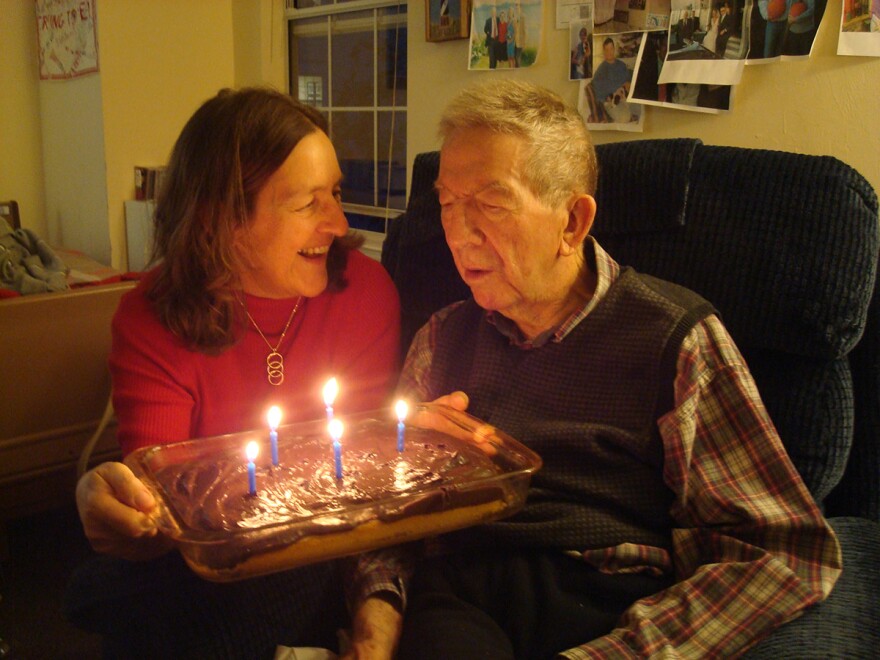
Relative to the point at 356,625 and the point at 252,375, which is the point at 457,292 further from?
the point at 356,625

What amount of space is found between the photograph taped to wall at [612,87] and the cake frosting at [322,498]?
127cm

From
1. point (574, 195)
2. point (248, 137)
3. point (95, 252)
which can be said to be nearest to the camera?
point (574, 195)

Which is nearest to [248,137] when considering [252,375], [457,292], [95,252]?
[252,375]

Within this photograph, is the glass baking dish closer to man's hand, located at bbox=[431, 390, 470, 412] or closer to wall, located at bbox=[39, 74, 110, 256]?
man's hand, located at bbox=[431, 390, 470, 412]

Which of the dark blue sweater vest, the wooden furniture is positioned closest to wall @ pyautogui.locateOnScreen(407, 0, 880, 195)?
the dark blue sweater vest

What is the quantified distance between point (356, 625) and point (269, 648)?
0.47 feet

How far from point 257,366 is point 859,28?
1417 millimetres

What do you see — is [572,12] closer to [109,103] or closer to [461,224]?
[461,224]

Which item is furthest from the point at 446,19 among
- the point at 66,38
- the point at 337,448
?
the point at 66,38

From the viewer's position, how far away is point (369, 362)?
152cm

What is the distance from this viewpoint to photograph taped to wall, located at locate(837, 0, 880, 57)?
153 cm

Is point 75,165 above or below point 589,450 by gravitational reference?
above

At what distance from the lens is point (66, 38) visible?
4117 millimetres

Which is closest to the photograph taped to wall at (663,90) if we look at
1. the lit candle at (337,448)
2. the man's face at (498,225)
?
the man's face at (498,225)
